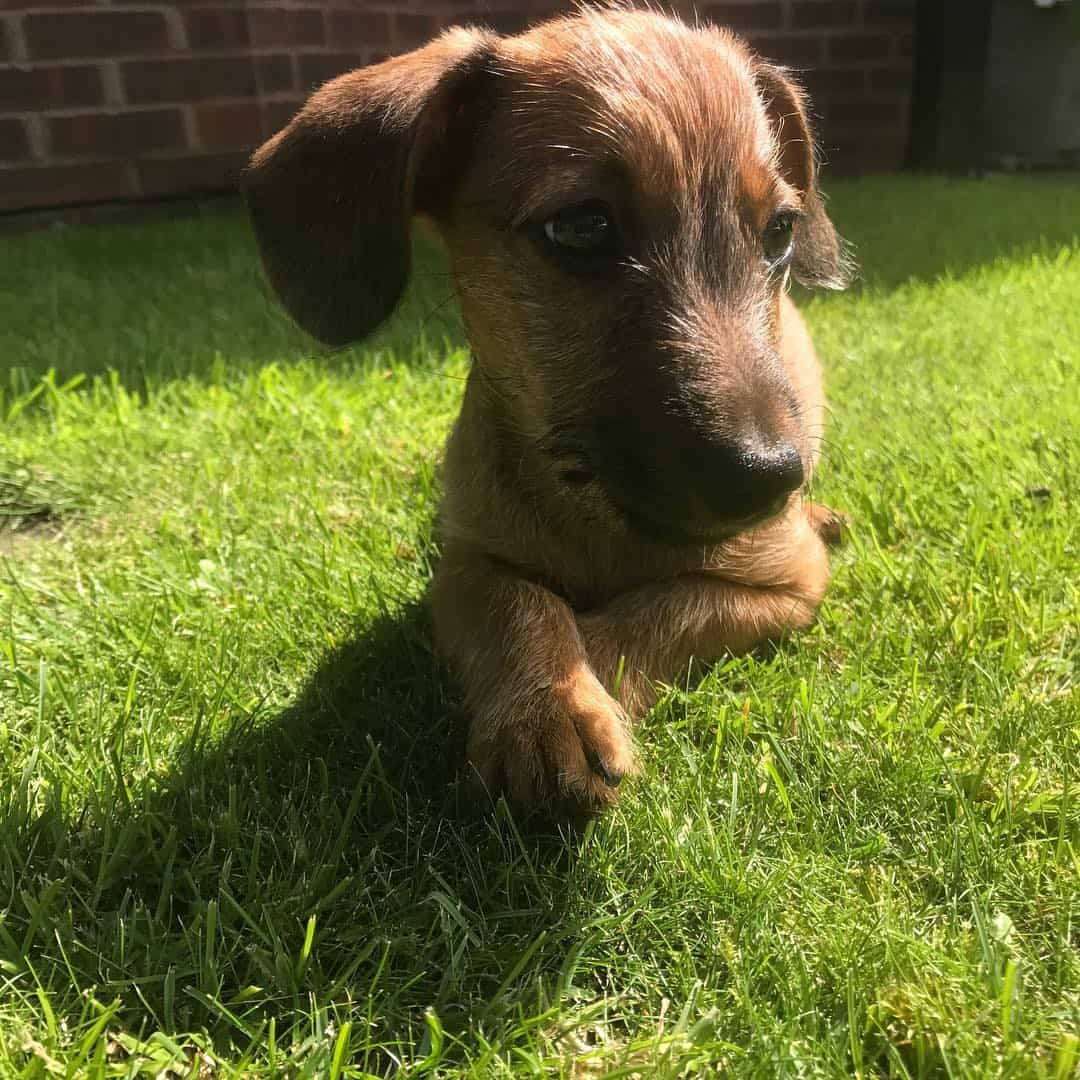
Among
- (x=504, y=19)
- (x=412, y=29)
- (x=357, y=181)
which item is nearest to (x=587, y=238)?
(x=357, y=181)

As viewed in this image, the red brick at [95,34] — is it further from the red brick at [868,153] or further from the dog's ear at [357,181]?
the red brick at [868,153]

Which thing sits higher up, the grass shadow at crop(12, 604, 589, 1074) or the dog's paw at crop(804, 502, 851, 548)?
the grass shadow at crop(12, 604, 589, 1074)

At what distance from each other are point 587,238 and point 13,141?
6.08 meters

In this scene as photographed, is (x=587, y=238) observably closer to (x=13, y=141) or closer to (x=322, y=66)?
(x=322, y=66)

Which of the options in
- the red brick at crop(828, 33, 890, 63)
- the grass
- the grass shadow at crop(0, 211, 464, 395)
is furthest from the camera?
the red brick at crop(828, 33, 890, 63)

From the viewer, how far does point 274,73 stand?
6.68 metres

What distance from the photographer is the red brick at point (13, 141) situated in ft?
20.7

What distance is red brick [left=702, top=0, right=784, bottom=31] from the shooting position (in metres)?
8.02

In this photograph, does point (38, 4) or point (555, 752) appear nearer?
point (555, 752)

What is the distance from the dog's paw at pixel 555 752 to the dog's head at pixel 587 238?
0.38 meters

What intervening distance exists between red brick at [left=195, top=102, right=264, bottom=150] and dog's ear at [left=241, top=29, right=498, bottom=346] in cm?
525

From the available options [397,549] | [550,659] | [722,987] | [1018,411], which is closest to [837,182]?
[1018,411]

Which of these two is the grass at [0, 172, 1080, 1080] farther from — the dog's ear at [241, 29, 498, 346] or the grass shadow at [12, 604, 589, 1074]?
the dog's ear at [241, 29, 498, 346]

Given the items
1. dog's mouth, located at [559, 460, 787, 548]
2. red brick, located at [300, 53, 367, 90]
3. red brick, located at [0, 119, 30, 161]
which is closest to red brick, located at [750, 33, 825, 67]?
red brick, located at [300, 53, 367, 90]
